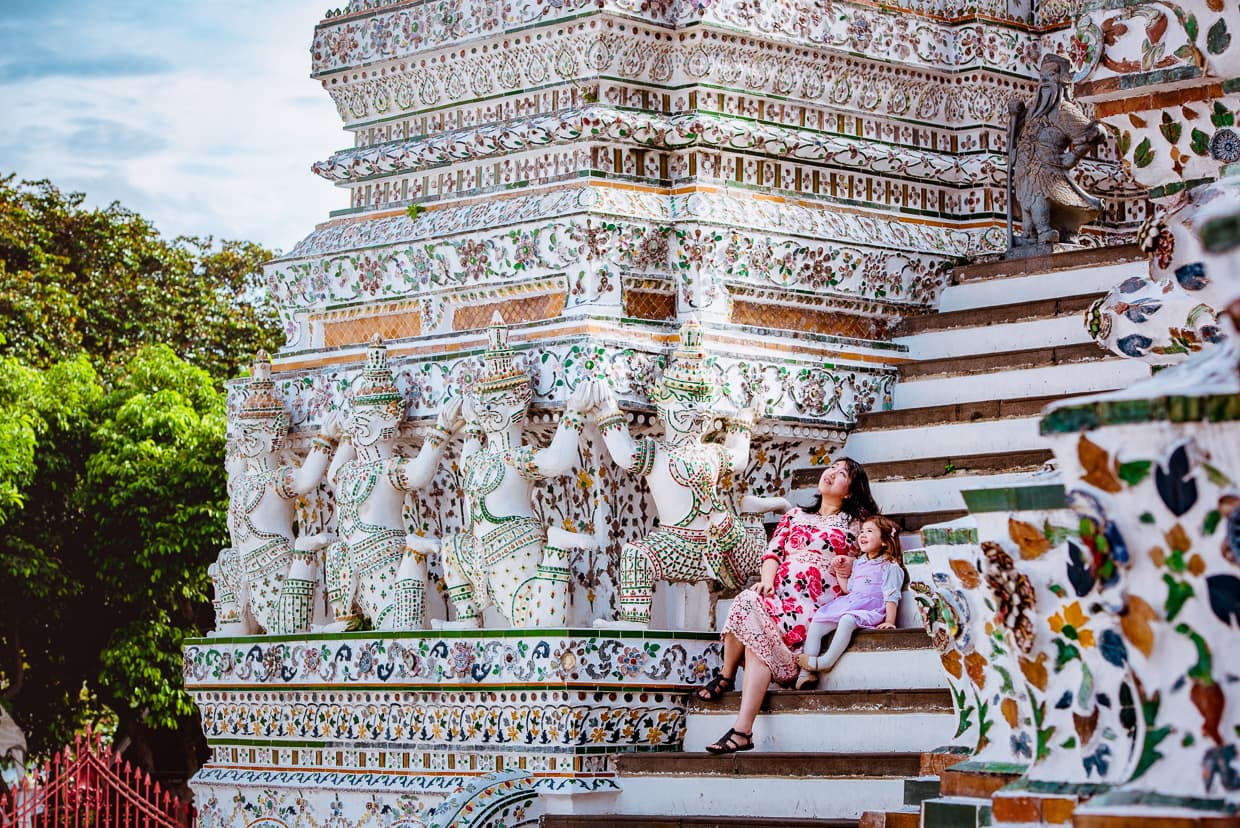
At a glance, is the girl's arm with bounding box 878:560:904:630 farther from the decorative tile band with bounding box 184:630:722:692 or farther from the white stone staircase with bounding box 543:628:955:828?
the decorative tile band with bounding box 184:630:722:692

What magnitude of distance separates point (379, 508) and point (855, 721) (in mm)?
2733

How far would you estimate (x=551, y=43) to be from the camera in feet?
39.3

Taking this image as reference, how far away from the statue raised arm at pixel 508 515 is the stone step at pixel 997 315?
82.0 inches

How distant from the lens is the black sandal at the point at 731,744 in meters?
10.1

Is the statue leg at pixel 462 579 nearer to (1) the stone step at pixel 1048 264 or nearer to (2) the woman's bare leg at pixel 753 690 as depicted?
(2) the woman's bare leg at pixel 753 690

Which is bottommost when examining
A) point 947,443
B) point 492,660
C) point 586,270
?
point 492,660

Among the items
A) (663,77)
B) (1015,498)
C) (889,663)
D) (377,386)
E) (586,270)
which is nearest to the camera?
(1015,498)

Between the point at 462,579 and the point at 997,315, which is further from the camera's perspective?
the point at 997,315

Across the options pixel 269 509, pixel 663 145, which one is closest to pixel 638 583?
Answer: pixel 663 145

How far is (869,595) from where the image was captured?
10305 mm

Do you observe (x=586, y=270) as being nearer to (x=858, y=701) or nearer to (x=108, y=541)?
(x=858, y=701)

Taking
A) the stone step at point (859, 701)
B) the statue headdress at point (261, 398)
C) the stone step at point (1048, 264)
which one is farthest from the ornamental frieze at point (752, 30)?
the stone step at point (859, 701)

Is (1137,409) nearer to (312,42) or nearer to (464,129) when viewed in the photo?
(464,129)

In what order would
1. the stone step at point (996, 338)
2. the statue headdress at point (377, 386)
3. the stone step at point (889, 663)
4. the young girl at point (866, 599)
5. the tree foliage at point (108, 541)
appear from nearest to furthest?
the stone step at point (889, 663), the young girl at point (866, 599), the stone step at point (996, 338), the statue headdress at point (377, 386), the tree foliage at point (108, 541)
